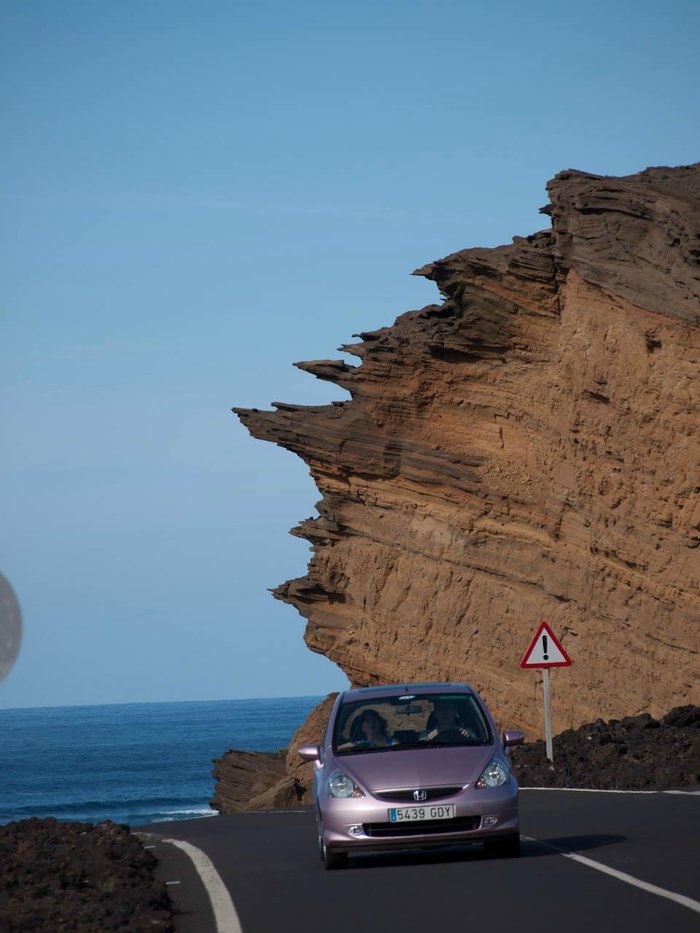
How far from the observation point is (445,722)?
42.4 ft

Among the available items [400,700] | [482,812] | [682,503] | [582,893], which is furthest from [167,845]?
[682,503]

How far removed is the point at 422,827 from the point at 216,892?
68.5 inches

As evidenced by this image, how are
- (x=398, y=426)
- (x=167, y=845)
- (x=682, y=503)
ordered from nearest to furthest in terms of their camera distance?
(x=167, y=845) → (x=682, y=503) → (x=398, y=426)

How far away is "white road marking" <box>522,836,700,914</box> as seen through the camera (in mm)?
9047

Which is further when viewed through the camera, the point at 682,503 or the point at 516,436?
the point at 516,436

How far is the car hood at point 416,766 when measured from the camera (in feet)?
38.8

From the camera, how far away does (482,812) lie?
38.3ft

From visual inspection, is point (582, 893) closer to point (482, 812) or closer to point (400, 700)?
point (482, 812)

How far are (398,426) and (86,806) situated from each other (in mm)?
46816

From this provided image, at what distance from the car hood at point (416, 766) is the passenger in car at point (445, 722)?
0.37 meters

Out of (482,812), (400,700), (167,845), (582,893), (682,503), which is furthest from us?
(682,503)

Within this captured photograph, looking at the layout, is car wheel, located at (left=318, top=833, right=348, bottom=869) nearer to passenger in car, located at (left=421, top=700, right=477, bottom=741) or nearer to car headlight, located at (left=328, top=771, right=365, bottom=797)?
car headlight, located at (left=328, top=771, right=365, bottom=797)

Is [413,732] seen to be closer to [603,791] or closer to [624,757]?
[603,791]

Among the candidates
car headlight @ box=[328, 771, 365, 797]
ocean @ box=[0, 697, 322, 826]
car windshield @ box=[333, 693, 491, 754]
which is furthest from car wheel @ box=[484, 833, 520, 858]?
ocean @ box=[0, 697, 322, 826]
